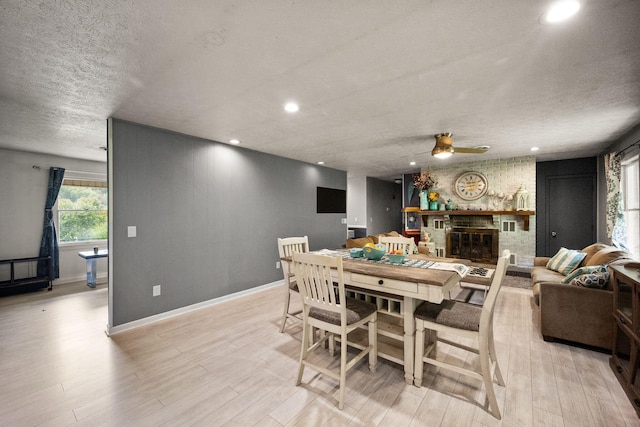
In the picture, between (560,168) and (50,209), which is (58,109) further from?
(560,168)

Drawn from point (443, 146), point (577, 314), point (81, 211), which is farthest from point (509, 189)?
point (81, 211)

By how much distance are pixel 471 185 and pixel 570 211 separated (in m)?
1.90

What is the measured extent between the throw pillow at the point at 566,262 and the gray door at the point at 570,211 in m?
2.01

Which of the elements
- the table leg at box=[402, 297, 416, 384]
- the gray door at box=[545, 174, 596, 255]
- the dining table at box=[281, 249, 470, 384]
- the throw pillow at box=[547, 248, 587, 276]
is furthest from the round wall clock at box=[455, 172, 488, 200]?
the table leg at box=[402, 297, 416, 384]

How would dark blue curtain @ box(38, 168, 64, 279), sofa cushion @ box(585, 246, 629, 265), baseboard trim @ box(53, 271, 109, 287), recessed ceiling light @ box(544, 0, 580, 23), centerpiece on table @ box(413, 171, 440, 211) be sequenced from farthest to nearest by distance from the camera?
centerpiece on table @ box(413, 171, 440, 211), baseboard trim @ box(53, 271, 109, 287), dark blue curtain @ box(38, 168, 64, 279), sofa cushion @ box(585, 246, 629, 265), recessed ceiling light @ box(544, 0, 580, 23)

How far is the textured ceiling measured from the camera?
1.40 meters

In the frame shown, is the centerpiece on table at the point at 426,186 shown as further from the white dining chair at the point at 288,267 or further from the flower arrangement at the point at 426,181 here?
the white dining chair at the point at 288,267

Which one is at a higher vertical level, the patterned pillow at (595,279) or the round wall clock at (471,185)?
the round wall clock at (471,185)

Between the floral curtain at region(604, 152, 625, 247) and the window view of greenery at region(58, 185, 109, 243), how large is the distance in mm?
8639

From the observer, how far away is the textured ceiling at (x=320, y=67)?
1399 mm

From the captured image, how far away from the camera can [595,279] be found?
97.1 inches

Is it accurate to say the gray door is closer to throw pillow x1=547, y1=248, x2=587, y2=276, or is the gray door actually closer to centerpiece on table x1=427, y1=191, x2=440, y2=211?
throw pillow x1=547, y1=248, x2=587, y2=276

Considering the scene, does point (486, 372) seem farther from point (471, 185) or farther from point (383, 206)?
point (383, 206)

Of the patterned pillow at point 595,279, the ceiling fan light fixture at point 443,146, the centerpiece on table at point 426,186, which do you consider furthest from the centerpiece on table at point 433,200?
the patterned pillow at point 595,279
